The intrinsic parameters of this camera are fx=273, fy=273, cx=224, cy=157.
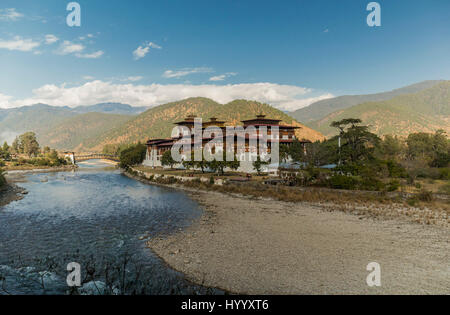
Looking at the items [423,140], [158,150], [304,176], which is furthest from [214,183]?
[423,140]


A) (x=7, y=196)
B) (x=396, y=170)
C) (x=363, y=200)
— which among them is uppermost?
(x=396, y=170)

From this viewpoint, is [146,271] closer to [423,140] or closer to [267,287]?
[267,287]

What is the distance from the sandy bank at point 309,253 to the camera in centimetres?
1298

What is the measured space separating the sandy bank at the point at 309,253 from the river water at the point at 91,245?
1732 mm

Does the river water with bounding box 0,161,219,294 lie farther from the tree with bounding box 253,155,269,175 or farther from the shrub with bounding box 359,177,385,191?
the shrub with bounding box 359,177,385,191

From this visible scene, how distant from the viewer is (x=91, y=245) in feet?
63.9

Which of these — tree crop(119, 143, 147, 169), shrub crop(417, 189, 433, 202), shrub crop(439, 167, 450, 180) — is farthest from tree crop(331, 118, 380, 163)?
tree crop(119, 143, 147, 169)

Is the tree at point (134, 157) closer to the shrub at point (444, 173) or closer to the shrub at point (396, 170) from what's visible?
the shrub at point (396, 170)

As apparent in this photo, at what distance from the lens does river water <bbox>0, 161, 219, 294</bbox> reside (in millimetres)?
13648

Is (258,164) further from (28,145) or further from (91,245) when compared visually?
(28,145)

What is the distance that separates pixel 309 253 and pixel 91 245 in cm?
1494

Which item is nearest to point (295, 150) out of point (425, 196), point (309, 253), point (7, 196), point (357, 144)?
point (357, 144)

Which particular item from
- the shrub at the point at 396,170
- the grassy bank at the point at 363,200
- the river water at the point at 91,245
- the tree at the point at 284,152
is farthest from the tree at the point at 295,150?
the river water at the point at 91,245
